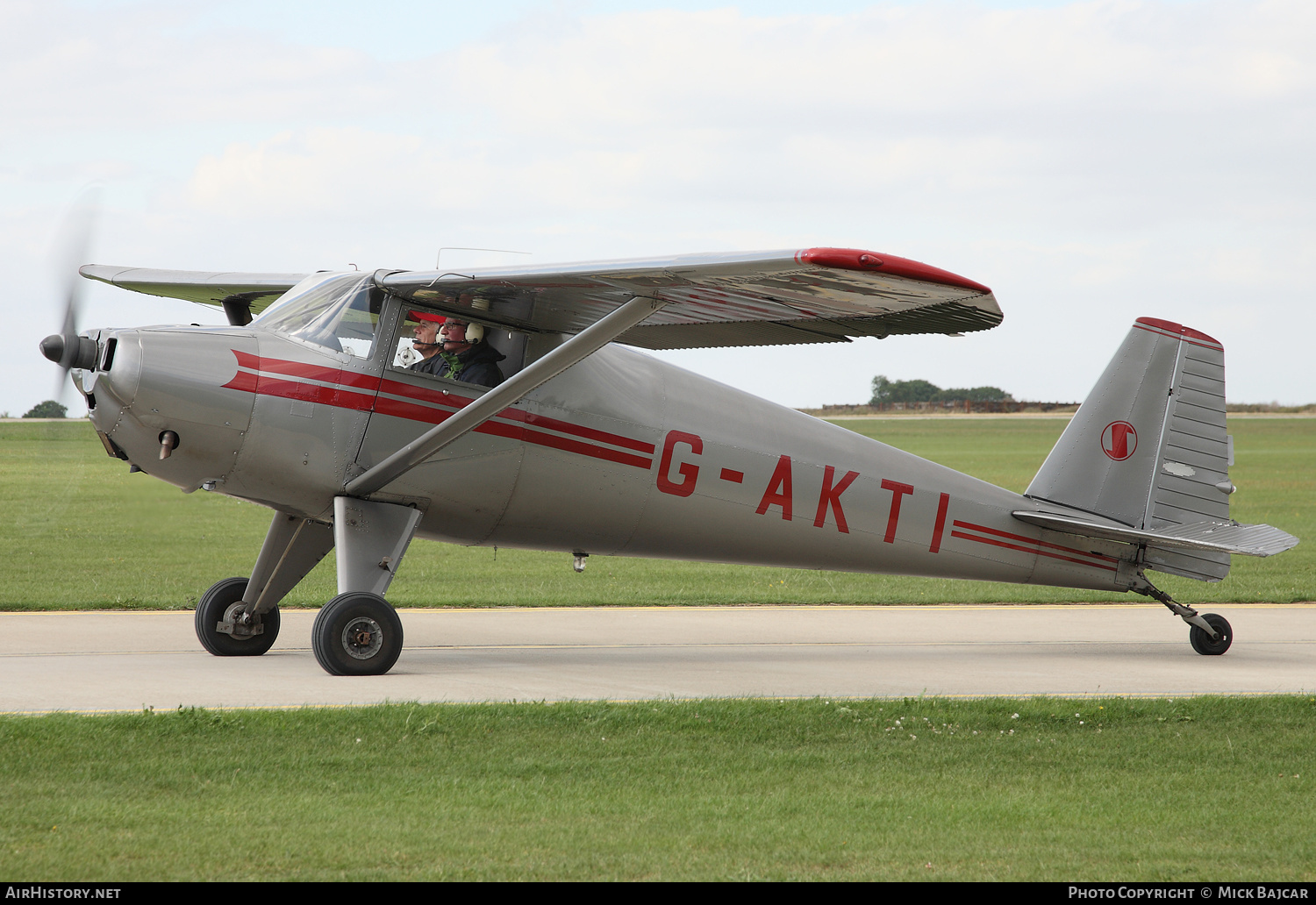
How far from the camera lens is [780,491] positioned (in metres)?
10.8

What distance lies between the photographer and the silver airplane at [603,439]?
8.77 m

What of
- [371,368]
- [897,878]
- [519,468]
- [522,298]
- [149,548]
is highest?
[522,298]

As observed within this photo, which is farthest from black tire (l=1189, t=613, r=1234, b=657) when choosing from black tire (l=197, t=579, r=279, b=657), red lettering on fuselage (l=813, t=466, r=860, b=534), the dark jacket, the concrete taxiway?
black tire (l=197, t=579, r=279, b=657)

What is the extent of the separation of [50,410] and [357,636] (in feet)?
9.87

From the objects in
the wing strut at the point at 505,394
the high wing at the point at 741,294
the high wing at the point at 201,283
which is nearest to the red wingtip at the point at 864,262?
the high wing at the point at 741,294

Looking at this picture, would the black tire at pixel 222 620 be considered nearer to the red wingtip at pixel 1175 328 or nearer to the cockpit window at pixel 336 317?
the cockpit window at pixel 336 317

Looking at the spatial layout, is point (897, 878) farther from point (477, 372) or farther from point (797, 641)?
point (797, 641)

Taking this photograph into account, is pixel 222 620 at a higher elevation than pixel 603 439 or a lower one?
lower

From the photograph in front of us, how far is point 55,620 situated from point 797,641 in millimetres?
7155

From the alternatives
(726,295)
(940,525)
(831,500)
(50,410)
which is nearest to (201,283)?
(50,410)

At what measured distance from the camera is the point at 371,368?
938 cm

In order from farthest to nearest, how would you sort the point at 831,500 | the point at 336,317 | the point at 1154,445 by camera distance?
the point at 1154,445
the point at 831,500
the point at 336,317

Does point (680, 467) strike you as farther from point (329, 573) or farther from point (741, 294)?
point (329, 573)

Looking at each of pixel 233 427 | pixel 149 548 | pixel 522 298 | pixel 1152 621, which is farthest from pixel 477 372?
pixel 149 548
